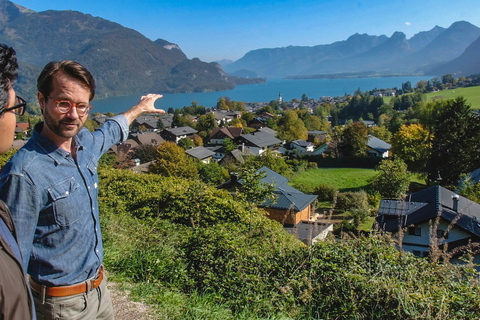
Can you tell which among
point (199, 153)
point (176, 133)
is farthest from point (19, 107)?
point (176, 133)

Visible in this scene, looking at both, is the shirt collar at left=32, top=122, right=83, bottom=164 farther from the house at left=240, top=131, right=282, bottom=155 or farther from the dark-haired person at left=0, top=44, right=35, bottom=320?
the house at left=240, top=131, right=282, bottom=155

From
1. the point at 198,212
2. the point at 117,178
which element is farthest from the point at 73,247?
the point at 117,178

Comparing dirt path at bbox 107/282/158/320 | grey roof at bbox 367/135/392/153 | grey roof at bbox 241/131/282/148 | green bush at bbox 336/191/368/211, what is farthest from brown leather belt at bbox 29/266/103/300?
grey roof at bbox 241/131/282/148

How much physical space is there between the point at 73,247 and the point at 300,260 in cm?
268

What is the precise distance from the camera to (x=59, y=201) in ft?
5.74

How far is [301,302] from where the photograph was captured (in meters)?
3.49

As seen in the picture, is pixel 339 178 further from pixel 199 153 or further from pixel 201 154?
pixel 199 153

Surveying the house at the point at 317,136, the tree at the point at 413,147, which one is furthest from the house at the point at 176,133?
the tree at the point at 413,147

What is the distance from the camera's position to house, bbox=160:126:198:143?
186 ft

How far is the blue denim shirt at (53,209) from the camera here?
5.29ft

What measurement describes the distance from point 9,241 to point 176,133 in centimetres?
5729

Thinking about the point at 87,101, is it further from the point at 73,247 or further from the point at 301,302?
the point at 301,302

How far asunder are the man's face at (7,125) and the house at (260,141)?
4568 centimetres

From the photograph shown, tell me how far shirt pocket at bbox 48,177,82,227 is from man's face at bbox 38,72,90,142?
0.23m
